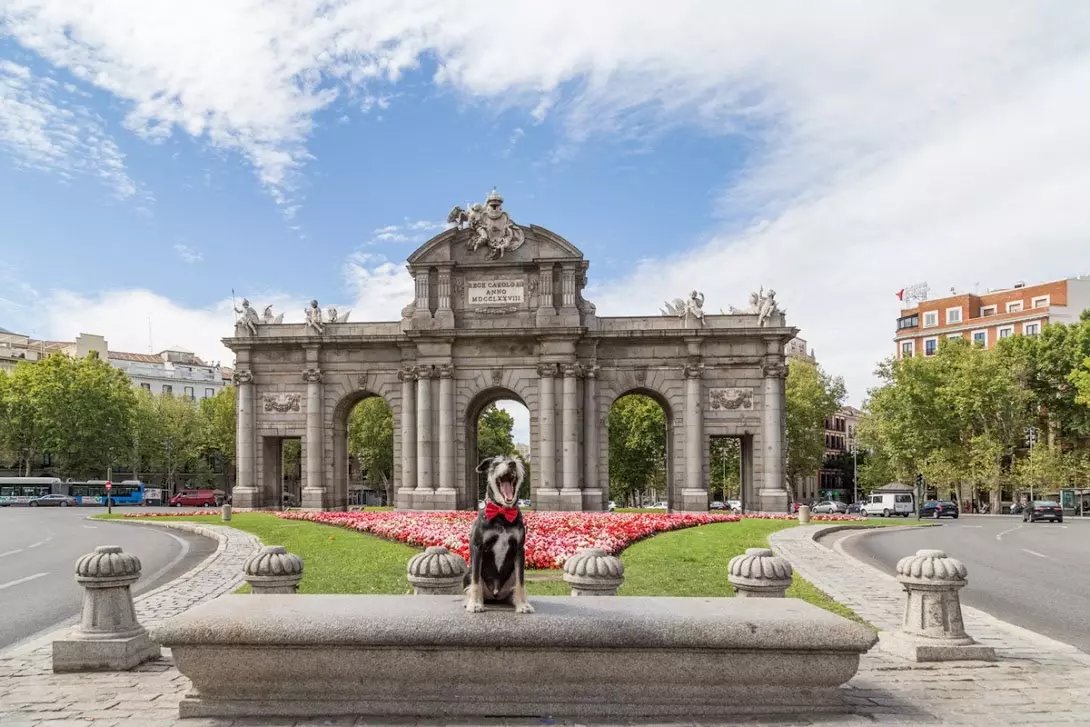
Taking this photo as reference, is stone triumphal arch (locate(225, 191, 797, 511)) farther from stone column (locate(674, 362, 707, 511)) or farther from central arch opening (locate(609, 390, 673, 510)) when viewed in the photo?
central arch opening (locate(609, 390, 673, 510))

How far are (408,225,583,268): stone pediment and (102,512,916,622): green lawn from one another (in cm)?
1458

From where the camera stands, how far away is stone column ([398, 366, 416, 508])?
4100 centimetres

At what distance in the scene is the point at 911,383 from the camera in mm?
65375

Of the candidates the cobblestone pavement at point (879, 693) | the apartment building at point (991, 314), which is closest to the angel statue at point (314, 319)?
the cobblestone pavement at point (879, 693)

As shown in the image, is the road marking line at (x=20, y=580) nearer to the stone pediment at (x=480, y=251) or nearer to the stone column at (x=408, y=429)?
the stone column at (x=408, y=429)

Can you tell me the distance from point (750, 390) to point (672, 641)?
34.0 metres

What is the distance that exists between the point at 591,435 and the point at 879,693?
3133 centimetres

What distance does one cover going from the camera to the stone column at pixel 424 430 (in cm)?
4012

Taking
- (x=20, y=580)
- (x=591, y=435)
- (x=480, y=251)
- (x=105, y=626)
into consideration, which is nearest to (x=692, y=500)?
(x=591, y=435)

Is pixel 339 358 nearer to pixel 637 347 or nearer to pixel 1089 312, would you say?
pixel 637 347

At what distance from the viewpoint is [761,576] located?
10.5 metres

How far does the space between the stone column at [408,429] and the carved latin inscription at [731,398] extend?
14736mm

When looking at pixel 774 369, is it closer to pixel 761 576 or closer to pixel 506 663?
pixel 761 576

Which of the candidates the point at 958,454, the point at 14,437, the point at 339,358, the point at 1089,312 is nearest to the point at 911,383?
the point at 958,454
